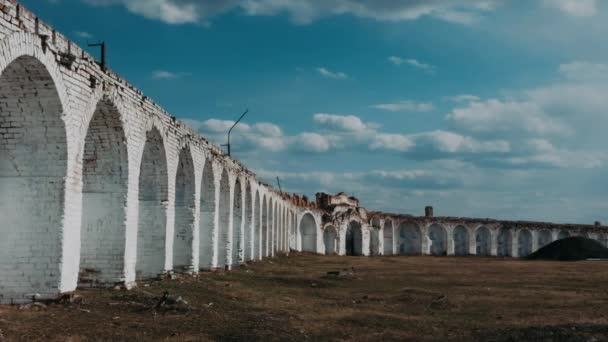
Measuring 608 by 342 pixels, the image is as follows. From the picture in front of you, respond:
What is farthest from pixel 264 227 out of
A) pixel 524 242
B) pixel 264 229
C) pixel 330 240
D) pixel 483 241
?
pixel 524 242

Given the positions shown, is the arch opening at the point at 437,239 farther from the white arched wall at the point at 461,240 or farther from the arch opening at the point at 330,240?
the arch opening at the point at 330,240

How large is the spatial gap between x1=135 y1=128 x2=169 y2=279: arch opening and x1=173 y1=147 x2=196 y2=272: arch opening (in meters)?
1.96

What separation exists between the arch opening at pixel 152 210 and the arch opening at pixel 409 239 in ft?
130

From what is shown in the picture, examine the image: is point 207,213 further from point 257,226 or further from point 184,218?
point 257,226

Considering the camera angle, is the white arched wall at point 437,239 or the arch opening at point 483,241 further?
the arch opening at point 483,241

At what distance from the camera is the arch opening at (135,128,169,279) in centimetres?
1412

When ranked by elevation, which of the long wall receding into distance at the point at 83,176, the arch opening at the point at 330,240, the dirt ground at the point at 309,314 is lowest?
the dirt ground at the point at 309,314

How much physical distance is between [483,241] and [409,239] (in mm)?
7507

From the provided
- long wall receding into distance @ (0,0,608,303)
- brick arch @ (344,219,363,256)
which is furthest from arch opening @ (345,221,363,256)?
long wall receding into distance @ (0,0,608,303)

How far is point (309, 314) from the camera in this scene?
1095cm

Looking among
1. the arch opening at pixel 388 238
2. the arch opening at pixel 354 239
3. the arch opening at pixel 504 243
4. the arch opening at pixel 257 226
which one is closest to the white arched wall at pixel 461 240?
the arch opening at pixel 504 243

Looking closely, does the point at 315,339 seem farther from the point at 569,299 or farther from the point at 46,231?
the point at 569,299

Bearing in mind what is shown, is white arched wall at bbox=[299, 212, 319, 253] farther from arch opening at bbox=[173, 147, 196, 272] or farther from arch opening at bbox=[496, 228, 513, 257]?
arch opening at bbox=[173, 147, 196, 272]

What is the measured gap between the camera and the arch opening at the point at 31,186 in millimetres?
9047
